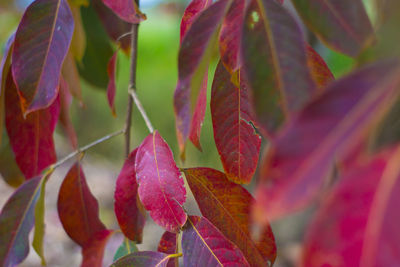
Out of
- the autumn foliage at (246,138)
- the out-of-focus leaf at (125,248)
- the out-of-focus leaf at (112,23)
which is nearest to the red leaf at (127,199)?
the autumn foliage at (246,138)

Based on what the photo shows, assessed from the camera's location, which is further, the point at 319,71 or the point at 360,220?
the point at 319,71

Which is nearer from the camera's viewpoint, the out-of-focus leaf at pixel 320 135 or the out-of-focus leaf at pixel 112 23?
the out-of-focus leaf at pixel 320 135

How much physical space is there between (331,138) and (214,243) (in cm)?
33

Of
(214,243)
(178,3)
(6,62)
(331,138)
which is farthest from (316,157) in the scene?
(178,3)

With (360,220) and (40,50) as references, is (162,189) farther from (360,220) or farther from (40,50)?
(360,220)

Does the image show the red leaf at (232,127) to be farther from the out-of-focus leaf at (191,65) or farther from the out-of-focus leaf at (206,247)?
the out-of-focus leaf at (191,65)

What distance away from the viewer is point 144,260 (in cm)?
60

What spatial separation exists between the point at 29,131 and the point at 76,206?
0.15m

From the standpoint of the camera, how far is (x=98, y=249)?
0.80m

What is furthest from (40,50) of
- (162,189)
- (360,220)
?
(360,220)

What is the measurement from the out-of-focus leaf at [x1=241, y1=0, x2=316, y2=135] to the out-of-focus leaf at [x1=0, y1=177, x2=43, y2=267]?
1.63ft

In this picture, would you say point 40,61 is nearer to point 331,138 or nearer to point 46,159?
point 46,159

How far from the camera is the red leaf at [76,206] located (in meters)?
0.80

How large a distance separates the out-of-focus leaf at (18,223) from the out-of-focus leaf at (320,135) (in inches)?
21.6
